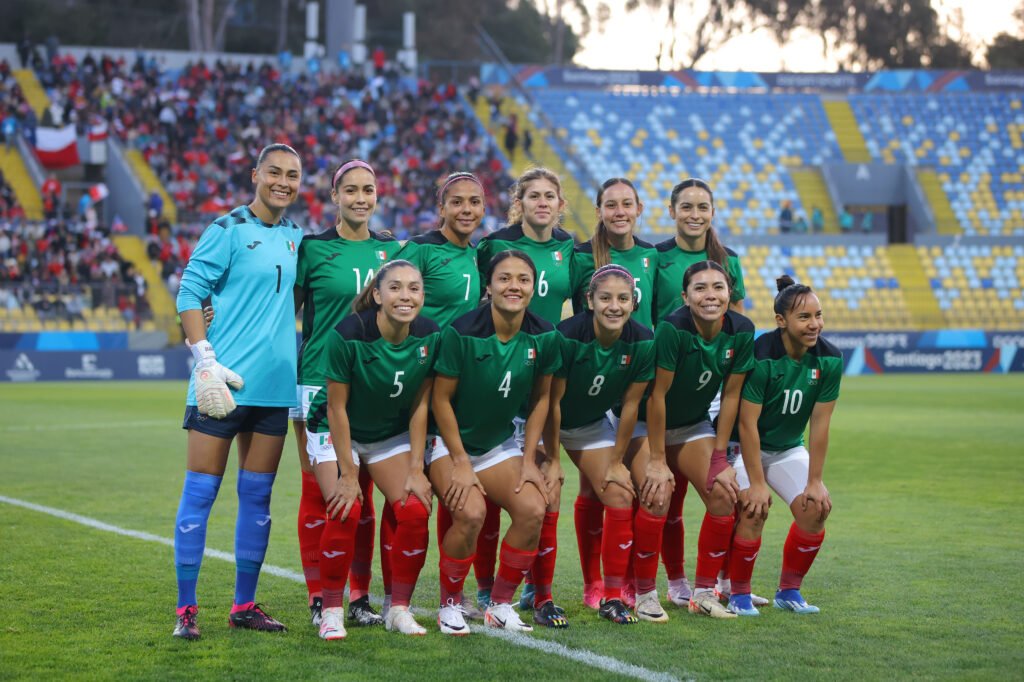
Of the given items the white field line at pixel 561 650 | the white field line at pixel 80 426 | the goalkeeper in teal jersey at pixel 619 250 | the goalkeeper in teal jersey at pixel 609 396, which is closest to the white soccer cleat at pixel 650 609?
the goalkeeper in teal jersey at pixel 609 396

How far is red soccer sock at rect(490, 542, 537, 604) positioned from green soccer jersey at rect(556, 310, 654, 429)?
0.82 m

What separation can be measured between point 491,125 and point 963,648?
3501cm

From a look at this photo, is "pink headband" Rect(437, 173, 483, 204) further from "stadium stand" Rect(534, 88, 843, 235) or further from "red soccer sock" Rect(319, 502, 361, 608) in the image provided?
"stadium stand" Rect(534, 88, 843, 235)

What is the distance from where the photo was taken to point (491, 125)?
3953 centimetres

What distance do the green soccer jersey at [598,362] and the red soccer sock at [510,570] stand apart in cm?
82

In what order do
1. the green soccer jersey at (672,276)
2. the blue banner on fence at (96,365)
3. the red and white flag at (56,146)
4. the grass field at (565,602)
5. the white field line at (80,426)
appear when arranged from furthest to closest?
the red and white flag at (56,146)
the blue banner on fence at (96,365)
the white field line at (80,426)
the green soccer jersey at (672,276)
the grass field at (565,602)

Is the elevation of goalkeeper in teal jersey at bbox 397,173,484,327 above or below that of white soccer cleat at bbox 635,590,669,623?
above

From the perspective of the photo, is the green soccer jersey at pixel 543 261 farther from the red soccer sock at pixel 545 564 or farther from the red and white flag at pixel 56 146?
the red and white flag at pixel 56 146

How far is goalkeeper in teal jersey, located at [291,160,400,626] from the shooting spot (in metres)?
6.24

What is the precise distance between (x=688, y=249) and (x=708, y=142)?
35.3 metres

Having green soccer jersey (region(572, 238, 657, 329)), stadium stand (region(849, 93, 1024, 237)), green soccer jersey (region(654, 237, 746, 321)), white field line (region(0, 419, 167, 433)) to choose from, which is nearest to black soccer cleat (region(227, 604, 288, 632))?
green soccer jersey (region(572, 238, 657, 329))

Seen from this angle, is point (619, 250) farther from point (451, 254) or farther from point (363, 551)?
point (363, 551)

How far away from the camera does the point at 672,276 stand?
277 inches

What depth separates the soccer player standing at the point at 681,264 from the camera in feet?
22.2
